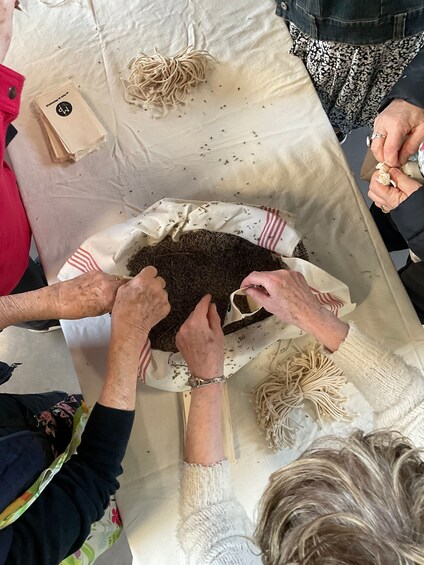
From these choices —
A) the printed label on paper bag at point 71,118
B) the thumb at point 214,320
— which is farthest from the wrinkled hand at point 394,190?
the printed label on paper bag at point 71,118

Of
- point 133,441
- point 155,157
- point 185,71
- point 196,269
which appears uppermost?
point 185,71

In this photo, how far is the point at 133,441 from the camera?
98 cm

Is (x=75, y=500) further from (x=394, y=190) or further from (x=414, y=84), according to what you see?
(x=414, y=84)

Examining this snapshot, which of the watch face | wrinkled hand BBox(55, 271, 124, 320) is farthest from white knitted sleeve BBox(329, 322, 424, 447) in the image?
wrinkled hand BBox(55, 271, 124, 320)

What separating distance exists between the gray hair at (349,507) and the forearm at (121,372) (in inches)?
11.9

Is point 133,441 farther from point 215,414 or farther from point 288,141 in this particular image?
point 288,141

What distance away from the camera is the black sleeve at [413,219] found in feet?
3.04

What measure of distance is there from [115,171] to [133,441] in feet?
1.96

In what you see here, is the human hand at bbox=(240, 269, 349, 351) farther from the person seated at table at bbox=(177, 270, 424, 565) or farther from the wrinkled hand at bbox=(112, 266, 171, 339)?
the wrinkled hand at bbox=(112, 266, 171, 339)

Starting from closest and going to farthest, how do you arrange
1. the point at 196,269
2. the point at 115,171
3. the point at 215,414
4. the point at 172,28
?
1. the point at 215,414
2. the point at 196,269
3. the point at 115,171
4. the point at 172,28

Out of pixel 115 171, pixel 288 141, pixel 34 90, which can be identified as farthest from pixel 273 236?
pixel 34 90

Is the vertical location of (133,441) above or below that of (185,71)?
below

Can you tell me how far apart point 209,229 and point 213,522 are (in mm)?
547

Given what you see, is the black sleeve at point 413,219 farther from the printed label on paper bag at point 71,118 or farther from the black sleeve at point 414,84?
the printed label on paper bag at point 71,118
